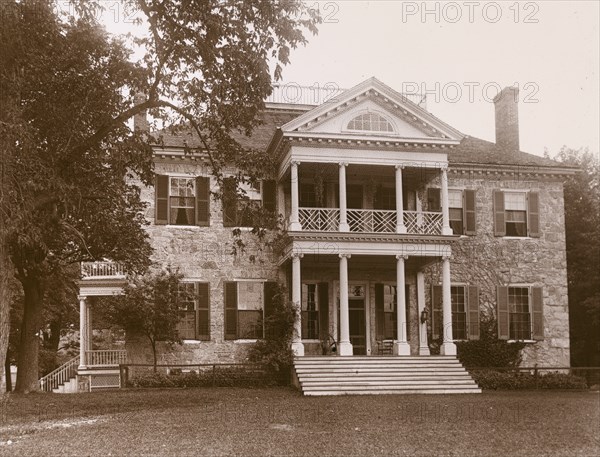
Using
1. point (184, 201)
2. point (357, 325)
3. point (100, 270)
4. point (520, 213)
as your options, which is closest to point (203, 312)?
point (184, 201)

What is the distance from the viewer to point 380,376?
19.8m

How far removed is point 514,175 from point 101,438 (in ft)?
60.4

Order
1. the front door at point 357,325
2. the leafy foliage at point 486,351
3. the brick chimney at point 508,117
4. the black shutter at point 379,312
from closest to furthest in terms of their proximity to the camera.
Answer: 1. the leafy foliage at point 486,351
2. the front door at point 357,325
3. the black shutter at point 379,312
4. the brick chimney at point 508,117

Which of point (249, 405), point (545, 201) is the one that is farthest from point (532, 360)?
point (249, 405)

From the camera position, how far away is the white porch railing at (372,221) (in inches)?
906

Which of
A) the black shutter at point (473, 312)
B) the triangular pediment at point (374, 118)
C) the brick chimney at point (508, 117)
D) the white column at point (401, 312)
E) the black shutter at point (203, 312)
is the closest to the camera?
the white column at point (401, 312)

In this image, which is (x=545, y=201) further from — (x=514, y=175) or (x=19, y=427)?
(x=19, y=427)

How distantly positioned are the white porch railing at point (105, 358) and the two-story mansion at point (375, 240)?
411 mm

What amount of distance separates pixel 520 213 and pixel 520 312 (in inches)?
132

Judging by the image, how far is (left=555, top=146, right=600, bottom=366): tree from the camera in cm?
2847

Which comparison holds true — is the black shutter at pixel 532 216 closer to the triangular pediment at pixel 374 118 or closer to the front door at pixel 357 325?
the triangular pediment at pixel 374 118

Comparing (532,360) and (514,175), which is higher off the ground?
(514,175)

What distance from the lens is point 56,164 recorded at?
15.7 metres

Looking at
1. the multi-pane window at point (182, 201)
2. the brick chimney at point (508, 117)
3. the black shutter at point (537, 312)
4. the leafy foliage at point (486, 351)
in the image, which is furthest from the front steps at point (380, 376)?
the brick chimney at point (508, 117)
